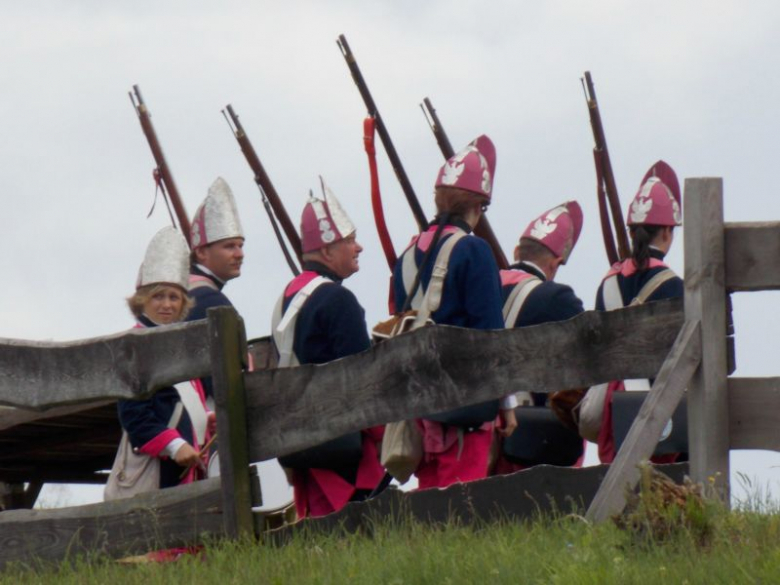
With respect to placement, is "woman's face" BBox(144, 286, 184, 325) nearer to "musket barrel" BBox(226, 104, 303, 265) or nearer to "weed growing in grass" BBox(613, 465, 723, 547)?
"weed growing in grass" BBox(613, 465, 723, 547)

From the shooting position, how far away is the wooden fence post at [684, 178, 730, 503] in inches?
251

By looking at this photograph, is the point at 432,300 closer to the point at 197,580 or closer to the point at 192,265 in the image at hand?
the point at 192,265

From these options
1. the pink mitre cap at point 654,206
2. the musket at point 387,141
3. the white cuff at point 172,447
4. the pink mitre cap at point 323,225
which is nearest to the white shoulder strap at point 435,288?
the pink mitre cap at point 323,225

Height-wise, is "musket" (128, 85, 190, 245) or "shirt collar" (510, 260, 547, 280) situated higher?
"musket" (128, 85, 190, 245)

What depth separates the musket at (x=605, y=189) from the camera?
12227mm

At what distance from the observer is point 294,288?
8.50 meters

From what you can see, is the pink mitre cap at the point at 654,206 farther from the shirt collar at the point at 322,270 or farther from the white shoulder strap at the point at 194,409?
the white shoulder strap at the point at 194,409

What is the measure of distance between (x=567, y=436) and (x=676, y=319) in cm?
265

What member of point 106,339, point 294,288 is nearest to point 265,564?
point 106,339

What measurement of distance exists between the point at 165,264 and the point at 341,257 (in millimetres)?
954

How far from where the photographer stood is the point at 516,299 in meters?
9.30

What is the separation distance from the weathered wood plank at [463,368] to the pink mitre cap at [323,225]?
194cm

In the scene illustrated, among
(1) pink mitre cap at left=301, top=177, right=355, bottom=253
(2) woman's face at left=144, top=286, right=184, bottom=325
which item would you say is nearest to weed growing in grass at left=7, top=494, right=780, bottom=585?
(2) woman's face at left=144, top=286, right=184, bottom=325

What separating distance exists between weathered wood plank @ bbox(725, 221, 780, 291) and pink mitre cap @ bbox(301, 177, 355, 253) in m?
2.81
